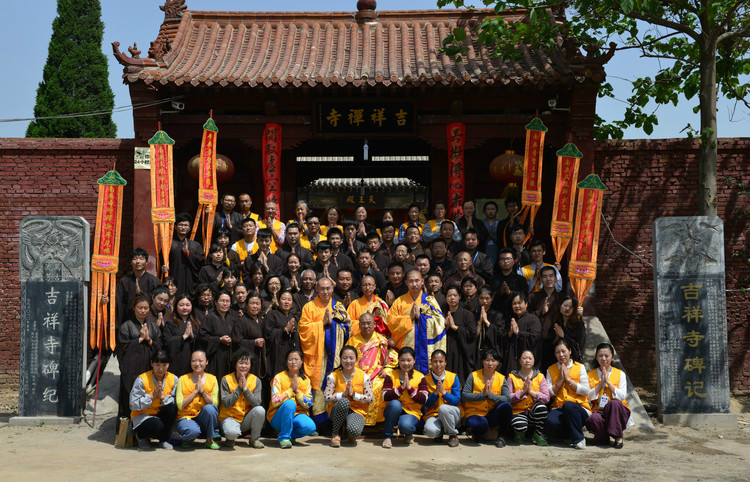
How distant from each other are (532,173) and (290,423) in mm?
4287

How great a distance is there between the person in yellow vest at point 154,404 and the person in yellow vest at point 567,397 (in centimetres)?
337

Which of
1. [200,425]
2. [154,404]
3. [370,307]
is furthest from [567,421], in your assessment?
[154,404]

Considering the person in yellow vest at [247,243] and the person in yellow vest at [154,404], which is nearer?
the person in yellow vest at [154,404]

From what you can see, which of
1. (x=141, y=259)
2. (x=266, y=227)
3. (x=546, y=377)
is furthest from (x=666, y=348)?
(x=141, y=259)

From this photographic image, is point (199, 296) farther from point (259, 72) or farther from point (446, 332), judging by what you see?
point (259, 72)

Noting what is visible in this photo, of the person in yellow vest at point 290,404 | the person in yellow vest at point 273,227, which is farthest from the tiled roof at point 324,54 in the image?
the person in yellow vest at point 290,404

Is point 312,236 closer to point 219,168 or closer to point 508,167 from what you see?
point 219,168

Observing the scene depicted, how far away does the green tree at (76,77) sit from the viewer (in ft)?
55.1

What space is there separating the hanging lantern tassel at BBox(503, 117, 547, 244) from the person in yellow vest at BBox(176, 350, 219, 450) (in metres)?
3.99

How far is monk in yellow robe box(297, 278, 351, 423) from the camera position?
7.55 metres

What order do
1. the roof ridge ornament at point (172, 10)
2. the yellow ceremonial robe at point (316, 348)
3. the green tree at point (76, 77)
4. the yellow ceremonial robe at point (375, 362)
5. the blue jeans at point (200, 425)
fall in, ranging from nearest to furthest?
the blue jeans at point (200, 425) < the yellow ceremonial robe at point (375, 362) < the yellow ceremonial robe at point (316, 348) < the roof ridge ornament at point (172, 10) < the green tree at point (76, 77)

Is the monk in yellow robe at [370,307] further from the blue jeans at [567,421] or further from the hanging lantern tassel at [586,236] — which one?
the hanging lantern tassel at [586,236]

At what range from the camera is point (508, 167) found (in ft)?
32.3

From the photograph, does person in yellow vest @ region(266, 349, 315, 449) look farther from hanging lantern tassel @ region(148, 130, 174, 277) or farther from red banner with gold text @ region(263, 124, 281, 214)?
red banner with gold text @ region(263, 124, 281, 214)
